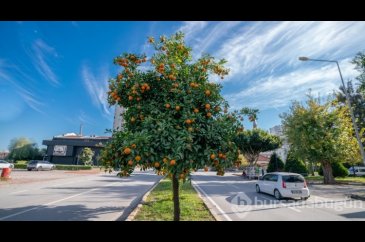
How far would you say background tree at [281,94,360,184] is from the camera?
74.6ft

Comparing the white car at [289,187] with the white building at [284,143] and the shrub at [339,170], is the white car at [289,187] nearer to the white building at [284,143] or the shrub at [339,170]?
the white building at [284,143]

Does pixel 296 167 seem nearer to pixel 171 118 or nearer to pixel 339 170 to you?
pixel 339 170

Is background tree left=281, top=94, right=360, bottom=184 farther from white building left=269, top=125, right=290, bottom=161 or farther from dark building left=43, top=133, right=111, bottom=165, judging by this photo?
dark building left=43, top=133, right=111, bottom=165

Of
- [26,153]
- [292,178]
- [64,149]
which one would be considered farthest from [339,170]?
[26,153]

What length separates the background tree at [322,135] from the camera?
22.8 m

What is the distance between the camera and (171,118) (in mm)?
4547

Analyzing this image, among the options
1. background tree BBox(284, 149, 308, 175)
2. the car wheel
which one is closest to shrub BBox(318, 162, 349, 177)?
background tree BBox(284, 149, 308, 175)

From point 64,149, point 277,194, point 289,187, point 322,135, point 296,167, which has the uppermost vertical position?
point 64,149

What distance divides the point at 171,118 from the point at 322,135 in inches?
922

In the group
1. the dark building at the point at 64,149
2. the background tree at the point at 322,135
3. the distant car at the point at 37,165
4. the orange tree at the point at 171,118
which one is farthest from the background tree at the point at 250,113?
the dark building at the point at 64,149

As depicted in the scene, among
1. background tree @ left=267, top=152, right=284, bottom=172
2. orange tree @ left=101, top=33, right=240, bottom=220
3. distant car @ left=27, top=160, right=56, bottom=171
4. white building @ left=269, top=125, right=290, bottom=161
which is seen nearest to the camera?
orange tree @ left=101, top=33, right=240, bottom=220

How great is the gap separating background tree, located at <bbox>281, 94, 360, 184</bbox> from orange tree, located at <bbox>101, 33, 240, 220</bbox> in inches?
837
